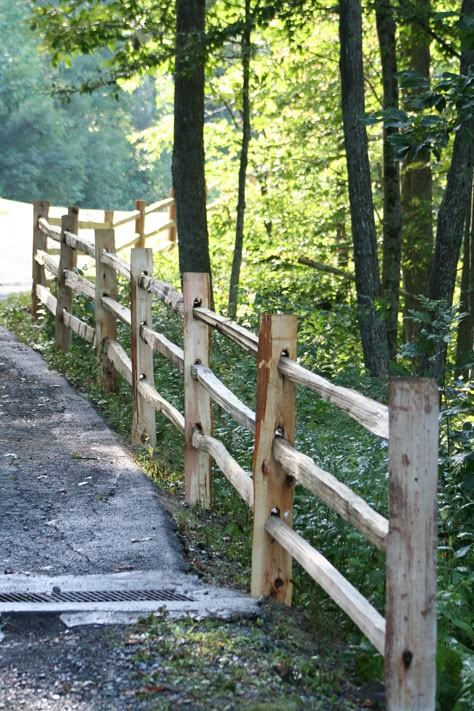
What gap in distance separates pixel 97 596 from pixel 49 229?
8.88m

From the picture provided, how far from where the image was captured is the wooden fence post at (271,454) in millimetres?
4668

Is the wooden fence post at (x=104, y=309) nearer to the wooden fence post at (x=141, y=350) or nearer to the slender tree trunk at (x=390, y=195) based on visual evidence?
the wooden fence post at (x=141, y=350)

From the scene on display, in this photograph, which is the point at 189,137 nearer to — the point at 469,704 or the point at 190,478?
the point at 190,478

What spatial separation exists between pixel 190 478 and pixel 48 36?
834 cm

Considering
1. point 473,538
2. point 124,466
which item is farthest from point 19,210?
point 473,538

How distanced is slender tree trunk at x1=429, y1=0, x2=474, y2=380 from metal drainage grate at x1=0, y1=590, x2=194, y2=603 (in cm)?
631

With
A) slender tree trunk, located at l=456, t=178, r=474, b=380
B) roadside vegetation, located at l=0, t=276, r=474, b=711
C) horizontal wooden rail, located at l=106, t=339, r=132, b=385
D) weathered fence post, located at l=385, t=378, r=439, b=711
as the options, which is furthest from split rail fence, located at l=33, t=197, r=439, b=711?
slender tree trunk, located at l=456, t=178, r=474, b=380

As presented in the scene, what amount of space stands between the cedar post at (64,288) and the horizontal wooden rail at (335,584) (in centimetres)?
733

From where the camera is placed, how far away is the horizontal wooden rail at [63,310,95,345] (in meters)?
10.2

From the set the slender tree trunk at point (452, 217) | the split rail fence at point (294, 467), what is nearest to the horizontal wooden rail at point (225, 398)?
the split rail fence at point (294, 467)

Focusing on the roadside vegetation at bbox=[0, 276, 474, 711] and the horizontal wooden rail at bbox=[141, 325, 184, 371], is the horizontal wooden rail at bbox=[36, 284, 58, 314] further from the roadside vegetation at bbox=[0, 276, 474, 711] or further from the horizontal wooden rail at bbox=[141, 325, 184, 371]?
the horizontal wooden rail at bbox=[141, 325, 184, 371]

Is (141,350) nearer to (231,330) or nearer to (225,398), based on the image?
(225,398)

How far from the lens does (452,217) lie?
444 inches

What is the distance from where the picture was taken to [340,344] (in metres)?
14.8
